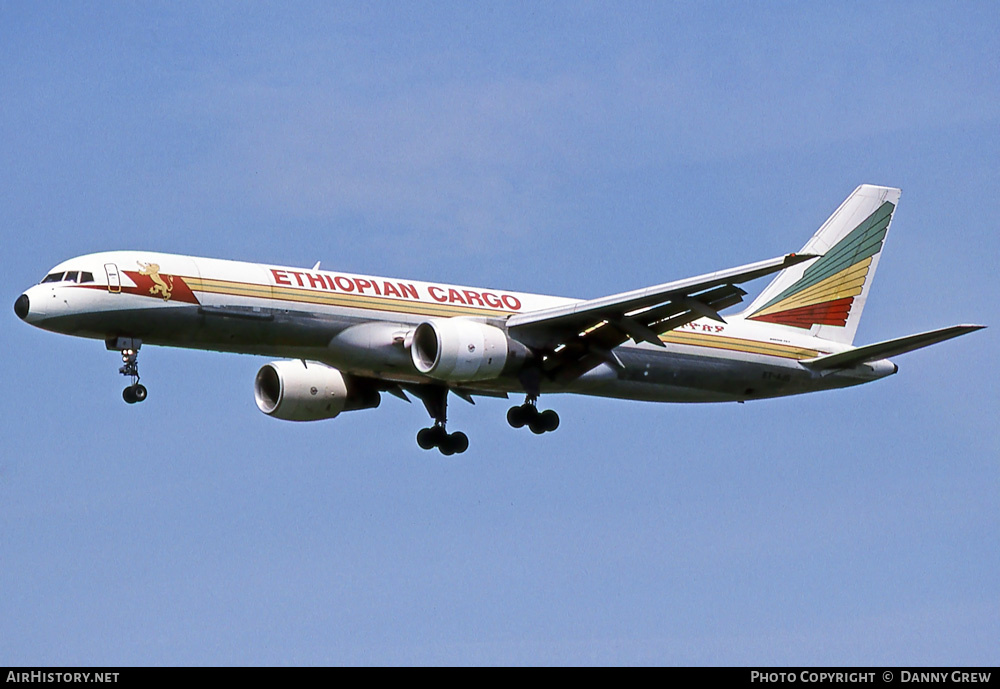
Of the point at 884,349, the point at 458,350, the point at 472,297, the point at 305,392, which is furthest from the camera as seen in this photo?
the point at 305,392

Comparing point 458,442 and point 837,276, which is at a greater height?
point 837,276

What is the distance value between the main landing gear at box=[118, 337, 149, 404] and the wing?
32.6ft

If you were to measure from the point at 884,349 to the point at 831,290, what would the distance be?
5764mm

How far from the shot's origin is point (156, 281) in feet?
132

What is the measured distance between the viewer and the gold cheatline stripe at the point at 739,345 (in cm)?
4612

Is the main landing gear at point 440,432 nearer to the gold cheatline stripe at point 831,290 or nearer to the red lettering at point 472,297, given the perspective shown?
the red lettering at point 472,297

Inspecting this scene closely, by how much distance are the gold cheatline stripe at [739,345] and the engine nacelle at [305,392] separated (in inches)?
363

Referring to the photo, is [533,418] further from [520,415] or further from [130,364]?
[130,364]

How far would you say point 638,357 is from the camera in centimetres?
4531

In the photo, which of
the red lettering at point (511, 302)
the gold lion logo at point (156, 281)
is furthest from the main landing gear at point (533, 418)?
the gold lion logo at point (156, 281)

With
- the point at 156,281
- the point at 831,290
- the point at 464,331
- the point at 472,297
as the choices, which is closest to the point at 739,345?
the point at 831,290

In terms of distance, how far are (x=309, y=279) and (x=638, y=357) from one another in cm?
982
